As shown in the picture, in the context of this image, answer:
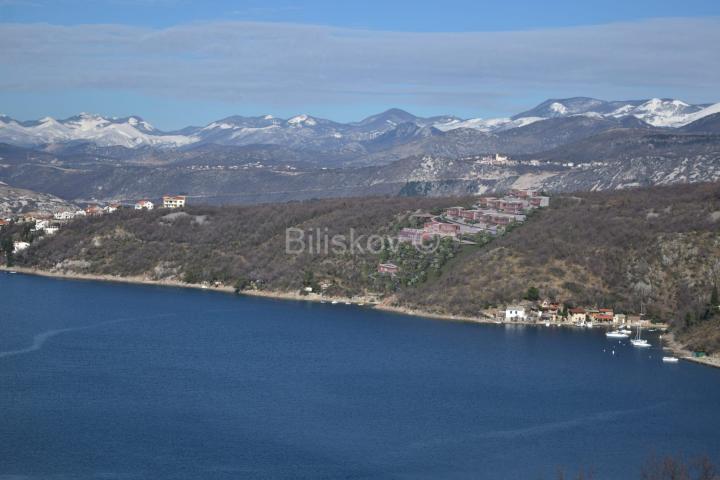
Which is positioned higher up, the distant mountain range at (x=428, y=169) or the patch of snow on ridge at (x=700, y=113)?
the patch of snow on ridge at (x=700, y=113)

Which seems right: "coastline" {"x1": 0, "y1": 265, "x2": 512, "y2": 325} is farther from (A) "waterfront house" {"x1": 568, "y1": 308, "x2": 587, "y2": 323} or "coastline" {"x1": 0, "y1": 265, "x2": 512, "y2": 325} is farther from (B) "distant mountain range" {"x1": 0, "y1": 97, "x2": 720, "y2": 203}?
(B) "distant mountain range" {"x1": 0, "y1": 97, "x2": 720, "y2": 203}

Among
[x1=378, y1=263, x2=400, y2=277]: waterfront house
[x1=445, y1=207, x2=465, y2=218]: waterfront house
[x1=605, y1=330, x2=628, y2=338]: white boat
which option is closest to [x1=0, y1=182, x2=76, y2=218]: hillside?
[x1=445, y1=207, x2=465, y2=218]: waterfront house

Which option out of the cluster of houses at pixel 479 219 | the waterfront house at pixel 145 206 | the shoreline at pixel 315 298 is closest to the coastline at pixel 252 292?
the shoreline at pixel 315 298

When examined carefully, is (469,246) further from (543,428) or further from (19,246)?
(19,246)

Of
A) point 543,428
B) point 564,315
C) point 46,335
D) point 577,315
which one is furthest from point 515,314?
point 46,335

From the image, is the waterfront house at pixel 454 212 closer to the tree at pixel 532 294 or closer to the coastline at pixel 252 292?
the coastline at pixel 252 292

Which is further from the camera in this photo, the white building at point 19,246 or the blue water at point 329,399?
the white building at point 19,246
